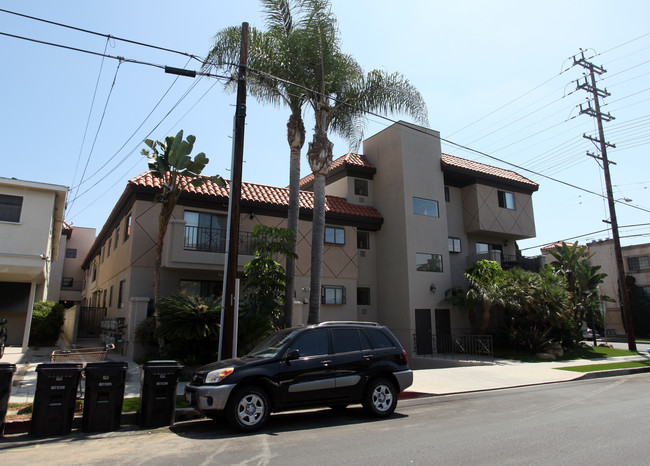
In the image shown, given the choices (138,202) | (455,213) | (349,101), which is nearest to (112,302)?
(138,202)

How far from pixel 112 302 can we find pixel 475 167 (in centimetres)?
1994

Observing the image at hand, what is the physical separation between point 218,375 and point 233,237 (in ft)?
11.5

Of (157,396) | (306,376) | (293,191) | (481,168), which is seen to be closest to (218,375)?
(157,396)

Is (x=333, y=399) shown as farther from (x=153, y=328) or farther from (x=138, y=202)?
(x=138, y=202)

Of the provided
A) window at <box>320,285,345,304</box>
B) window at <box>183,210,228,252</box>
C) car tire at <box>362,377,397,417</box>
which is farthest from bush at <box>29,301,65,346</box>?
car tire at <box>362,377,397,417</box>

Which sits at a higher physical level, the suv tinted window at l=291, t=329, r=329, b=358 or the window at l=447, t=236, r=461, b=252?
the window at l=447, t=236, r=461, b=252

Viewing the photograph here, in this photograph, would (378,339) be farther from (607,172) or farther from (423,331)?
(607,172)

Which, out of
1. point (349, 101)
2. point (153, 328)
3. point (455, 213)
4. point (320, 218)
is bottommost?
point (153, 328)

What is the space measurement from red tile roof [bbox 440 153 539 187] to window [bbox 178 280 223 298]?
42.9ft

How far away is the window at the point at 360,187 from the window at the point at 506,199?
26.0 ft

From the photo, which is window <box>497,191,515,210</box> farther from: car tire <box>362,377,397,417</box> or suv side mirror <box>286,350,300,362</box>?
suv side mirror <box>286,350,300,362</box>

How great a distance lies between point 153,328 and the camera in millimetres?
14289

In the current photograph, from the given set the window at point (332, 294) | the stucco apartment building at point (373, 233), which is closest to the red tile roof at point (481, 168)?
the stucco apartment building at point (373, 233)

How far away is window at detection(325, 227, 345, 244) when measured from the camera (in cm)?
2128
